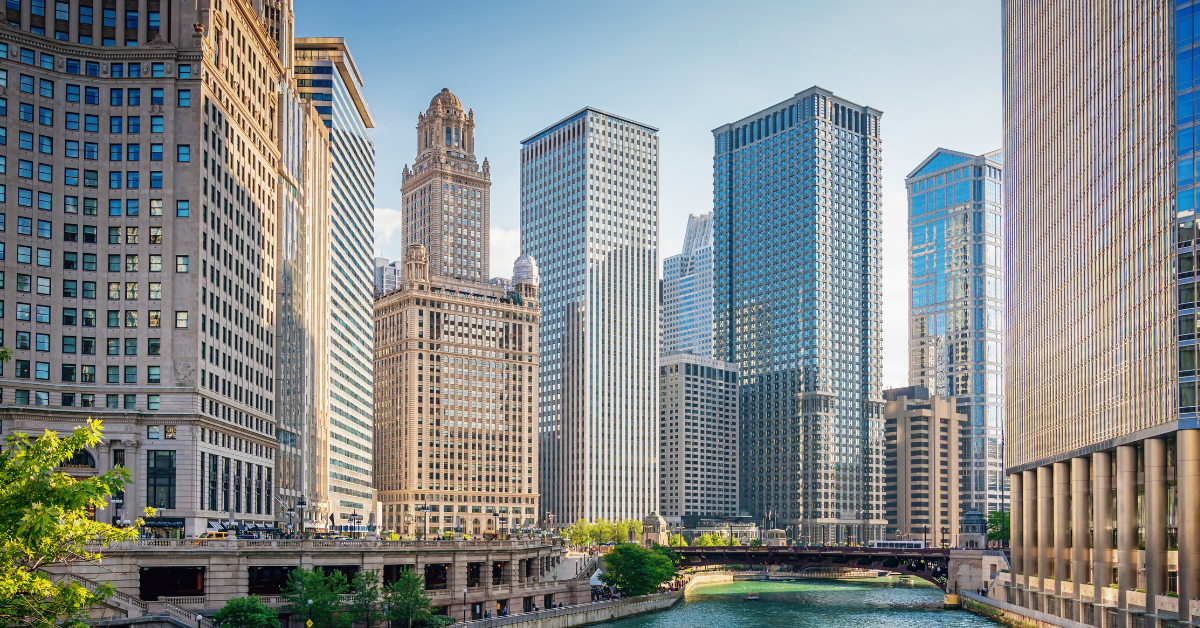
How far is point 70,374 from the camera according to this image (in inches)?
4218

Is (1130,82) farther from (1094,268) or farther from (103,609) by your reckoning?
(103,609)

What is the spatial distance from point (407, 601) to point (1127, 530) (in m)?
62.8

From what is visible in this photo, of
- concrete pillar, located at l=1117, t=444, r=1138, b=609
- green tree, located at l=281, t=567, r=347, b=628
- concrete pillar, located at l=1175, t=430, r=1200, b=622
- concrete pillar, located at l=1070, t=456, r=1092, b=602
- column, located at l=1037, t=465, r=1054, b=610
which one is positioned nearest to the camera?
concrete pillar, located at l=1175, t=430, r=1200, b=622

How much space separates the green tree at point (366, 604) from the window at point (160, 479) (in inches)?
778

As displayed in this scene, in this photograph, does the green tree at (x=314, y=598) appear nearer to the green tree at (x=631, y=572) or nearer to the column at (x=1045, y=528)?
the green tree at (x=631, y=572)

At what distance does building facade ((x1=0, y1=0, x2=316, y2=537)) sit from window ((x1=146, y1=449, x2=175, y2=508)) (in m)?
0.12

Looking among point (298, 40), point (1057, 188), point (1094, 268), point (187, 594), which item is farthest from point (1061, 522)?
point (298, 40)

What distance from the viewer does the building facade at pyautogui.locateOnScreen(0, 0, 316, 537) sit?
348 ft

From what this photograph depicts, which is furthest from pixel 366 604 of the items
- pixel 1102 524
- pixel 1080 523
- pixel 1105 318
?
pixel 1105 318

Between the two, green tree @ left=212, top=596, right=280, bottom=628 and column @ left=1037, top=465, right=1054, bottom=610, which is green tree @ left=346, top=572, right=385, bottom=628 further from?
column @ left=1037, top=465, right=1054, bottom=610

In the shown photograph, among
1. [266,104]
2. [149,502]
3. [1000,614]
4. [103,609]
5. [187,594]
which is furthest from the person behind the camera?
[1000,614]

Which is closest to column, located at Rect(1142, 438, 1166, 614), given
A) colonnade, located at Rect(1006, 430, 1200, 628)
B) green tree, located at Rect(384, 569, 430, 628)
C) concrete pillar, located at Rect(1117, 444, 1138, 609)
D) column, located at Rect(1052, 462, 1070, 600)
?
colonnade, located at Rect(1006, 430, 1200, 628)

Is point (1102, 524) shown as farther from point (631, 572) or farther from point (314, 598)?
point (631, 572)

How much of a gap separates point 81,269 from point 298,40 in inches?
3559
